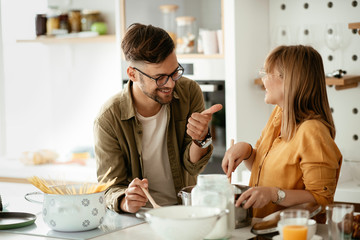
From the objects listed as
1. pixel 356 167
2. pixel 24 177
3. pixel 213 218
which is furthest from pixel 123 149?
pixel 24 177

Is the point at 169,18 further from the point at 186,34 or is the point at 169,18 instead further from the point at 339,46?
the point at 339,46

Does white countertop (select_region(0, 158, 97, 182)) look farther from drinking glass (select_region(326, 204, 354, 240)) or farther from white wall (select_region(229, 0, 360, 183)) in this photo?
drinking glass (select_region(326, 204, 354, 240))

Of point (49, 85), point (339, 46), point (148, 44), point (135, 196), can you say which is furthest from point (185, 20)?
point (135, 196)

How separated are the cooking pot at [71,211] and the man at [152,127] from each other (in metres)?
0.20

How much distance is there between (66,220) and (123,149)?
21.7 inches

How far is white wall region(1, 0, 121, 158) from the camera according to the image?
16.1 feet

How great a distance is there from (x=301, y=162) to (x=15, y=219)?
40.5 inches

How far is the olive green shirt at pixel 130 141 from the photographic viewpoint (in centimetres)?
238

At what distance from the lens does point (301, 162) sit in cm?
211

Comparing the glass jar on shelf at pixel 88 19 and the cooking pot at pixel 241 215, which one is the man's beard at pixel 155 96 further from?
the glass jar on shelf at pixel 88 19

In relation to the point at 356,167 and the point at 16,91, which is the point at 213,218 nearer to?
the point at 356,167

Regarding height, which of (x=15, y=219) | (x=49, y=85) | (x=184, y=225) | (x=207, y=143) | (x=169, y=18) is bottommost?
(x=15, y=219)

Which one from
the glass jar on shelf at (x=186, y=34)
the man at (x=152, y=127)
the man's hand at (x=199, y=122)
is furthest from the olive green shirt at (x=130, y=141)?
the glass jar on shelf at (x=186, y=34)

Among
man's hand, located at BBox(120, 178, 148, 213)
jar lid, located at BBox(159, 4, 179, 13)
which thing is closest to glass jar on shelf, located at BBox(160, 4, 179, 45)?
jar lid, located at BBox(159, 4, 179, 13)
